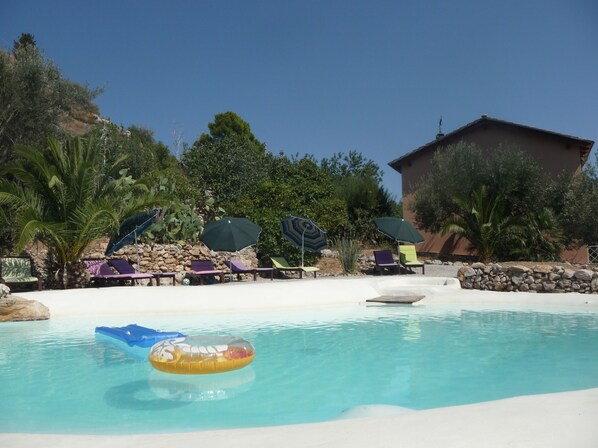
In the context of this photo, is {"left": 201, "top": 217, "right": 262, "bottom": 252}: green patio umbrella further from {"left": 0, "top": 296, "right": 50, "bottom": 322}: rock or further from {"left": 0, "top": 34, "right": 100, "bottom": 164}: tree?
{"left": 0, "top": 34, "right": 100, "bottom": 164}: tree

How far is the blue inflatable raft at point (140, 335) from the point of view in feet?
23.2

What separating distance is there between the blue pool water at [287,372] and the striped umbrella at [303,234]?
7.54 metres

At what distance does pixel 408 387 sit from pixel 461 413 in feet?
6.99

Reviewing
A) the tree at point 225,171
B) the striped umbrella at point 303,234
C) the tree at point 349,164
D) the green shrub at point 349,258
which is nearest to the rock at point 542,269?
the green shrub at point 349,258

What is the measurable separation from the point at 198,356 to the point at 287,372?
1.31m

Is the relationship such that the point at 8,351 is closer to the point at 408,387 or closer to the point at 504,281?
the point at 408,387

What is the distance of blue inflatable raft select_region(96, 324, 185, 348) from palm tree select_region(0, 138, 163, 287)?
5.36 m

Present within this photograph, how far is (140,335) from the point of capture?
7.23 metres

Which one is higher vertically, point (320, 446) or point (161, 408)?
point (320, 446)

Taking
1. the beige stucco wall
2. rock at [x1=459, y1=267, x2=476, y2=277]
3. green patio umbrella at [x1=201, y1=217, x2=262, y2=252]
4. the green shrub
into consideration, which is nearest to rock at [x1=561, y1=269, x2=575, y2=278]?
rock at [x1=459, y1=267, x2=476, y2=277]

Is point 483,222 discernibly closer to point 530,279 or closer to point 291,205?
point 530,279

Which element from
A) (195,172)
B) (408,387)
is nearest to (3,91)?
(195,172)

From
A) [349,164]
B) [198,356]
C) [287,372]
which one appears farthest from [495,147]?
[349,164]

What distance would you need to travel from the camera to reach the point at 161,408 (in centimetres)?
479
